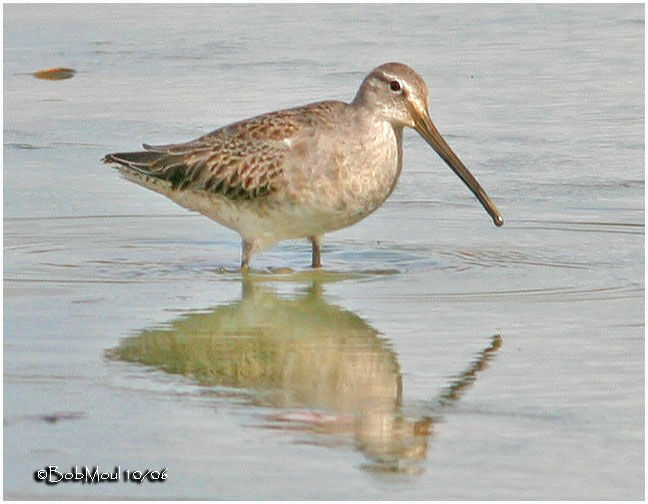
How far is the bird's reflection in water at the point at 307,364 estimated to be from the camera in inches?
240

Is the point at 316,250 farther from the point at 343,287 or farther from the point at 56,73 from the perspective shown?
the point at 56,73

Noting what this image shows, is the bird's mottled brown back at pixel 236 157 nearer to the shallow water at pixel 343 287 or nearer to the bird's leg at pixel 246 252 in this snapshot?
the bird's leg at pixel 246 252

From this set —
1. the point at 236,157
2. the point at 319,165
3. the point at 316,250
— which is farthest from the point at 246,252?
the point at 319,165

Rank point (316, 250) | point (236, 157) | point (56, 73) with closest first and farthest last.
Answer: point (316, 250) < point (236, 157) < point (56, 73)

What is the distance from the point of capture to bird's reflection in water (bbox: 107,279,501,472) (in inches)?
240

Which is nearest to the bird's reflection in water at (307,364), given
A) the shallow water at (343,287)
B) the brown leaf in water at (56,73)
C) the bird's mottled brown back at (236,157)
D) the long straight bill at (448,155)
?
the shallow water at (343,287)

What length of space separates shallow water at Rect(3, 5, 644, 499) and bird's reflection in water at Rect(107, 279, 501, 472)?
2 cm

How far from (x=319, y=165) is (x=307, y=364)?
7.78ft

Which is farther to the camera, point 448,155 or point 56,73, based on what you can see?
point 56,73

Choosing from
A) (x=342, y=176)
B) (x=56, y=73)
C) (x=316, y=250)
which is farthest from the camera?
(x=56, y=73)

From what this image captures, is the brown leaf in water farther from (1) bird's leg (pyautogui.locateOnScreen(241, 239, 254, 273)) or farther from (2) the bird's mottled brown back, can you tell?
(1) bird's leg (pyautogui.locateOnScreen(241, 239, 254, 273))

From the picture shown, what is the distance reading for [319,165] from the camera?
30.4ft

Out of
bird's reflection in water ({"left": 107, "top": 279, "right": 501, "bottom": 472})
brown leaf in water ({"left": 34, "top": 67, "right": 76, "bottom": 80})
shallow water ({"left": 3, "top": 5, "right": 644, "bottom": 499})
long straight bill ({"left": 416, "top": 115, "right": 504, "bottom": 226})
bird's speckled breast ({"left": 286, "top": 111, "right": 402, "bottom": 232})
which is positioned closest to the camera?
shallow water ({"left": 3, "top": 5, "right": 644, "bottom": 499})

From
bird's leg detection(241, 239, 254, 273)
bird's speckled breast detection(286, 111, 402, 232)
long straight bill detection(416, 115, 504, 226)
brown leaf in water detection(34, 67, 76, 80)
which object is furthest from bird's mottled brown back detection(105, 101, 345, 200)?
brown leaf in water detection(34, 67, 76, 80)
